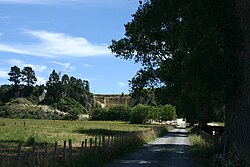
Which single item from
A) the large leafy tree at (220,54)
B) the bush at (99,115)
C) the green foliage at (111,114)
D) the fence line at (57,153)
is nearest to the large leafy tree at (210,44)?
the large leafy tree at (220,54)

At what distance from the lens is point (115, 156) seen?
23.5 meters

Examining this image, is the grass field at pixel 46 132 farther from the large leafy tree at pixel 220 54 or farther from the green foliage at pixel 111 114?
the green foliage at pixel 111 114

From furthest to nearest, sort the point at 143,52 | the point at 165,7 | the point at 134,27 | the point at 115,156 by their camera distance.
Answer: the point at 143,52, the point at 134,27, the point at 115,156, the point at 165,7

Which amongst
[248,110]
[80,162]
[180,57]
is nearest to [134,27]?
[180,57]

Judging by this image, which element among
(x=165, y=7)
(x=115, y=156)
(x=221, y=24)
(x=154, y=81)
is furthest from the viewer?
(x=154, y=81)

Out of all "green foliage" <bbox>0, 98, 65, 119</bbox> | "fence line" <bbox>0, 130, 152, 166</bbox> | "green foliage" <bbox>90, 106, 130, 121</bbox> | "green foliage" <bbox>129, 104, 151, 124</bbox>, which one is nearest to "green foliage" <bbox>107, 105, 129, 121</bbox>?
"green foliage" <bbox>90, 106, 130, 121</bbox>

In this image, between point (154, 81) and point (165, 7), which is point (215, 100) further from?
point (154, 81)

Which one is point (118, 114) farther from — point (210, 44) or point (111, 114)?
point (210, 44)

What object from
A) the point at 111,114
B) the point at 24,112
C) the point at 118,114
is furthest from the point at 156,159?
the point at 118,114

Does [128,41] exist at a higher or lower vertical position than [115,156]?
higher

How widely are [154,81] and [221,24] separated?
78.9 feet

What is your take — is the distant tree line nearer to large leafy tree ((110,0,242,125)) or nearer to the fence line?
the fence line

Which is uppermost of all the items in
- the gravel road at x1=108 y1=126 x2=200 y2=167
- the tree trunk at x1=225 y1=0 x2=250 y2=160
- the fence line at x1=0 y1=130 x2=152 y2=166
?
the tree trunk at x1=225 y1=0 x2=250 y2=160

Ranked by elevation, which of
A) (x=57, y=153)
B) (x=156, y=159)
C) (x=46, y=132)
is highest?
(x=46, y=132)
